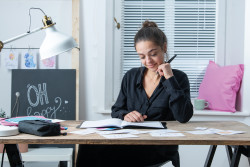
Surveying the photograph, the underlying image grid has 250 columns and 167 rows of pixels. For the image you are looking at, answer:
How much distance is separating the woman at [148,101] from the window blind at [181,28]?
1.04 metres

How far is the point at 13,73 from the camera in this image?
2.76 m

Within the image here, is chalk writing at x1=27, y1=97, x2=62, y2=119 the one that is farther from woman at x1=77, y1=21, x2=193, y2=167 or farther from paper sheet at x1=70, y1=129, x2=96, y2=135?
paper sheet at x1=70, y1=129, x2=96, y2=135

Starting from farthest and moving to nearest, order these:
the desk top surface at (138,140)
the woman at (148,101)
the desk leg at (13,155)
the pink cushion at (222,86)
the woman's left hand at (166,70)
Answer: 1. the pink cushion at (222,86)
2. the woman's left hand at (166,70)
3. the woman at (148,101)
4. the desk leg at (13,155)
5. the desk top surface at (138,140)

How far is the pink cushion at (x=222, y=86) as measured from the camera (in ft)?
8.91

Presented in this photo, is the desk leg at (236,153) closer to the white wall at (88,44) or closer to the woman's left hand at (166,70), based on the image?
the woman's left hand at (166,70)

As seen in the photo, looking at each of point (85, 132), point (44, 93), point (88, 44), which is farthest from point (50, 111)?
point (85, 132)

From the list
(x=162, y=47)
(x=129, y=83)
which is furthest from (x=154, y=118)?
(x=162, y=47)

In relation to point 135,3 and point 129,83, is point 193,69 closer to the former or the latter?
point 135,3

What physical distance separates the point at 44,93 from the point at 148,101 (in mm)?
1207

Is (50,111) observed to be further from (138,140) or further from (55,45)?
(138,140)

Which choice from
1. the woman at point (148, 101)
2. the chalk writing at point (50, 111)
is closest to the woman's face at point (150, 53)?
the woman at point (148, 101)

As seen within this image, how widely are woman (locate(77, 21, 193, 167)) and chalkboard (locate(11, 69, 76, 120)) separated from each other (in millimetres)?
878

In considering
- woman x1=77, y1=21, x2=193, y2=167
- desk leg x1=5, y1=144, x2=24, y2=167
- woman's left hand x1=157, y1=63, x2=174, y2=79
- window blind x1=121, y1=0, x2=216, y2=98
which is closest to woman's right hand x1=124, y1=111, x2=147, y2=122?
woman x1=77, y1=21, x2=193, y2=167

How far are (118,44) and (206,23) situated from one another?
0.87 m
